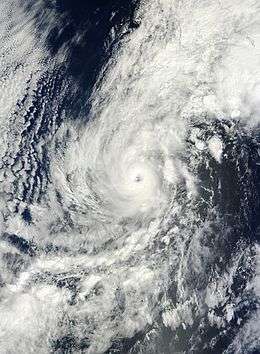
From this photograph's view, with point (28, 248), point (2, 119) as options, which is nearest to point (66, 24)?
point (2, 119)

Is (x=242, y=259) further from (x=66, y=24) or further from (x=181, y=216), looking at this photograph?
(x=66, y=24)

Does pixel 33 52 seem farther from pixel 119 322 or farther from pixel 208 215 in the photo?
pixel 119 322

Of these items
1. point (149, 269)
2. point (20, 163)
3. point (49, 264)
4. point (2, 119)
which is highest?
point (2, 119)

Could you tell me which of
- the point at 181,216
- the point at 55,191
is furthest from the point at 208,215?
the point at 55,191

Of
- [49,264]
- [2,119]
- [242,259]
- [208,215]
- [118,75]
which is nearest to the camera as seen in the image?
[242,259]

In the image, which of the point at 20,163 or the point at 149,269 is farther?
the point at 20,163

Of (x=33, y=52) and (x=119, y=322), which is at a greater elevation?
(x=33, y=52)

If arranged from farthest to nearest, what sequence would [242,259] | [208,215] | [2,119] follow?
[2,119] → [208,215] → [242,259]
